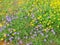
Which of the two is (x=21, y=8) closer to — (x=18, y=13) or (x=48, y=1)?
(x=18, y=13)

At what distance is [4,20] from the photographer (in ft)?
16.3

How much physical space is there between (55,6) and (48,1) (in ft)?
1.01

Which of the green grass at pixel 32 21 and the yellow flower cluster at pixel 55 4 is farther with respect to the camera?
the yellow flower cluster at pixel 55 4

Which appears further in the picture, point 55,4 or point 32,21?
point 55,4

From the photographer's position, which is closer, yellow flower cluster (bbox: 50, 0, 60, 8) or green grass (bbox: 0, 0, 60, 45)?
green grass (bbox: 0, 0, 60, 45)

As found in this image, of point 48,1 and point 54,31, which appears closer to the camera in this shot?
point 54,31

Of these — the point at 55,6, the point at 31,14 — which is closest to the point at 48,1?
the point at 55,6

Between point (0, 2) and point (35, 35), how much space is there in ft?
5.13

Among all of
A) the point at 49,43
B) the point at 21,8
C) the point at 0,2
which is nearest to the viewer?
the point at 49,43

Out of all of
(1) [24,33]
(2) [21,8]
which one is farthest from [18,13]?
(1) [24,33]

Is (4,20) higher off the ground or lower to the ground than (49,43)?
higher

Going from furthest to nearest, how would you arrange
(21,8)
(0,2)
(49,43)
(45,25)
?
(0,2)
(21,8)
(45,25)
(49,43)

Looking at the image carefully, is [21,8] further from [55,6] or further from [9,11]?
[55,6]

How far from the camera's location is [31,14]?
16.4ft
